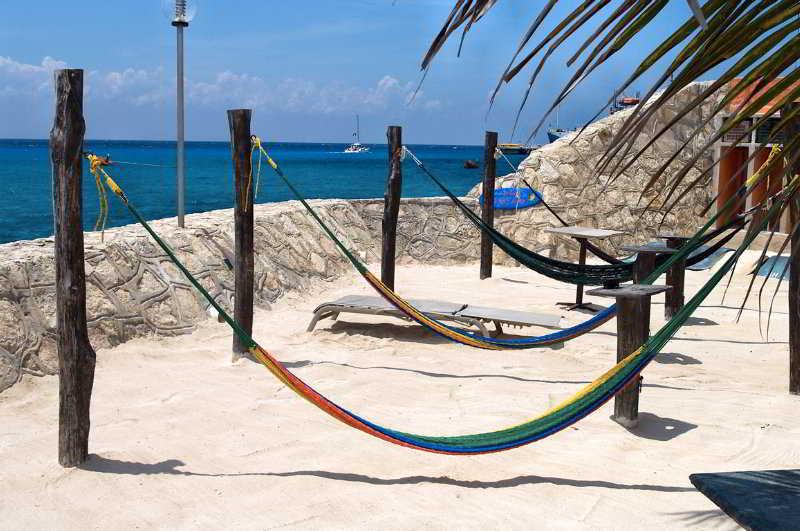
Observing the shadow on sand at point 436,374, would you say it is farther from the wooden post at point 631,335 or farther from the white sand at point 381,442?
the wooden post at point 631,335

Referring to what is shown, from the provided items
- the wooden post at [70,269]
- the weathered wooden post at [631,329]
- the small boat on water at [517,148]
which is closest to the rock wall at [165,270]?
the wooden post at [70,269]

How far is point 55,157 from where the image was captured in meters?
3.28

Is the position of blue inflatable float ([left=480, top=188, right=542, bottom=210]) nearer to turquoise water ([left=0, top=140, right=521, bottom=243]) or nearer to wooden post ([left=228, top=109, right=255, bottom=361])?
wooden post ([left=228, top=109, right=255, bottom=361])

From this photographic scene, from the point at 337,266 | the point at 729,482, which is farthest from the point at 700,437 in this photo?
the point at 337,266

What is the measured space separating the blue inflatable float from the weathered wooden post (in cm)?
676

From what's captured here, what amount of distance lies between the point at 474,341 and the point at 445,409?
52 centimetres

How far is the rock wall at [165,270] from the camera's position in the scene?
4789 millimetres

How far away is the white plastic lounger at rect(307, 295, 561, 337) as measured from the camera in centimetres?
571

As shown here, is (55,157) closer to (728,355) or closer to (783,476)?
(783,476)

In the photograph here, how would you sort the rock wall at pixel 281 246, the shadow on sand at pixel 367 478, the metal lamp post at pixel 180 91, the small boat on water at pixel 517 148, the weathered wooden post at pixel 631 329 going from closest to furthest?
the small boat on water at pixel 517 148, the shadow on sand at pixel 367 478, the weathered wooden post at pixel 631 329, the rock wall at pixel 281 246, the metal lamp post at pixel 180 91

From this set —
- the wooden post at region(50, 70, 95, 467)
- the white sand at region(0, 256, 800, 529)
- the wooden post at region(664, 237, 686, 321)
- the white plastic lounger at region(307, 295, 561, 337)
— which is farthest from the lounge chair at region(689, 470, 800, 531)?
the wooden post at region(664, 237, 686, 321)

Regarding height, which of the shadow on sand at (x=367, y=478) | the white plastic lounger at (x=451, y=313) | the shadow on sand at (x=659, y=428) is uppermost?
the white plastic lounger at (x=451, y=313)

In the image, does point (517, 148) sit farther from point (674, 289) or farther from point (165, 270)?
point (165, 270)

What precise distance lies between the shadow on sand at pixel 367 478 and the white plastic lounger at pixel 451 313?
2.46m
